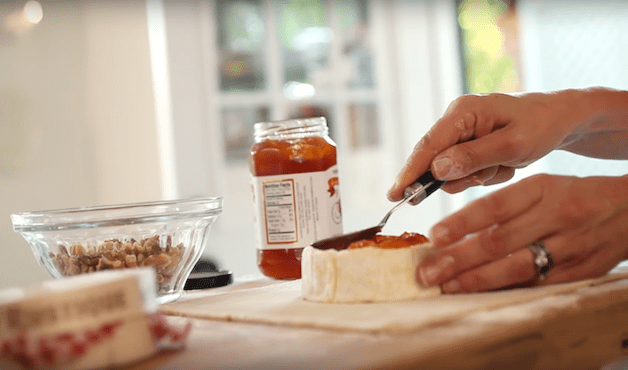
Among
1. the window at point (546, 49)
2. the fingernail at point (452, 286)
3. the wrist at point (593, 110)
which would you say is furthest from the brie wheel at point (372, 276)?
the window at point (546, 49)

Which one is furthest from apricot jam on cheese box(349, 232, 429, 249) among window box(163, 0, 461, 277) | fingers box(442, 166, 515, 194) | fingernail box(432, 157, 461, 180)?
window box(163, 0, 461, 277)

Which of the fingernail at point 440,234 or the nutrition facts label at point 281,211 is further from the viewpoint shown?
the nutrition facts label at point 281,211

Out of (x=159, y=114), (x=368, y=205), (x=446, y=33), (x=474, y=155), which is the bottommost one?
(x=368, y=205)

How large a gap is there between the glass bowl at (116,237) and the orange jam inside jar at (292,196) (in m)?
0.17

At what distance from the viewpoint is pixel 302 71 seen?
2.84 metres

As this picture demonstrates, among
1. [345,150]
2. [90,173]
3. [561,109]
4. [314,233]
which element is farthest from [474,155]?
[345,150]

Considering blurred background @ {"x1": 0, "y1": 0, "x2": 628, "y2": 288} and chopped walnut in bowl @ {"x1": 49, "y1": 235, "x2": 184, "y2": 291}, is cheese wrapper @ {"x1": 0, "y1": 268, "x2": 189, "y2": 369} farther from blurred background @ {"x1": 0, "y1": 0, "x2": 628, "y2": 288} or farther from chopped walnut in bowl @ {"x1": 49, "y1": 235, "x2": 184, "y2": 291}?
blurred background @ {"x1": 0, "y1": 0, "x2": 628, "y2": 288}

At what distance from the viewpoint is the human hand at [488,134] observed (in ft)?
3.05

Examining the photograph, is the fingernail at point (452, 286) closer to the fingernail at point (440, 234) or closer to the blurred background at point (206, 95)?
the fingernail at point (440, 234)

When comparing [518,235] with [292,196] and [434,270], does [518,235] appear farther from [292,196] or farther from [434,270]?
[292,196]

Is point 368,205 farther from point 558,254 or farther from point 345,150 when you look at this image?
point 558,254

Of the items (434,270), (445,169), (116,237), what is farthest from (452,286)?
(116,237)

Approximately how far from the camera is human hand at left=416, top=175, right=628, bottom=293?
0.74 metres

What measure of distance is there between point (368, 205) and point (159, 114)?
3.41ft
